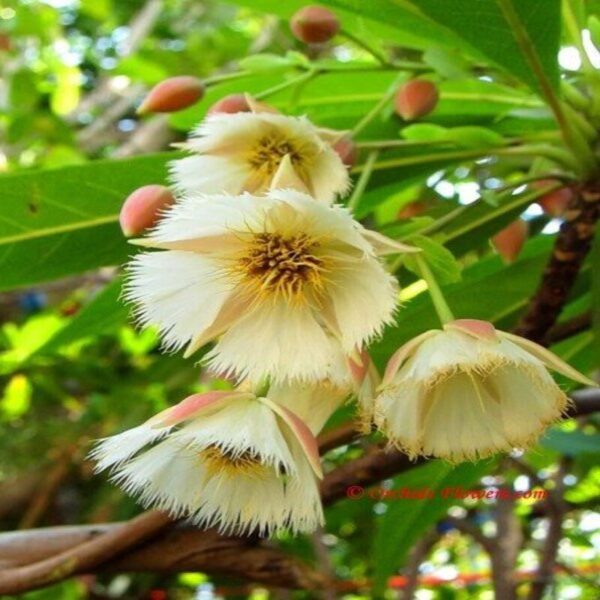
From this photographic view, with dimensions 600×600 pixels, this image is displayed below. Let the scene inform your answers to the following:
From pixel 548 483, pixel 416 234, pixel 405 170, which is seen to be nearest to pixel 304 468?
pixel 416 234

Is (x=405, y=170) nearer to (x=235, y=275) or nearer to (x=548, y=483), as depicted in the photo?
(x=235, y=275)

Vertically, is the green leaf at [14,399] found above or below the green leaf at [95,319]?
below

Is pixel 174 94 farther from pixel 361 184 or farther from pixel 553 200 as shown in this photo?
pixel 553 200

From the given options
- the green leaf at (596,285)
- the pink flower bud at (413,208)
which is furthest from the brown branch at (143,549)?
the pink flower bud at (413,208)

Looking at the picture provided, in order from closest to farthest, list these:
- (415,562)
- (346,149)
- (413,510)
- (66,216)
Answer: (346,149) → (66,216) → (413,510) → (415,562)

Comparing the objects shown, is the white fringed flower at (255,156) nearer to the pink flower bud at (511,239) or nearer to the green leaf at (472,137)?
the green leaf at (472,137)

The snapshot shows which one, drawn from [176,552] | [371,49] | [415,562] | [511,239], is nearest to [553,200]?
[511,239]
